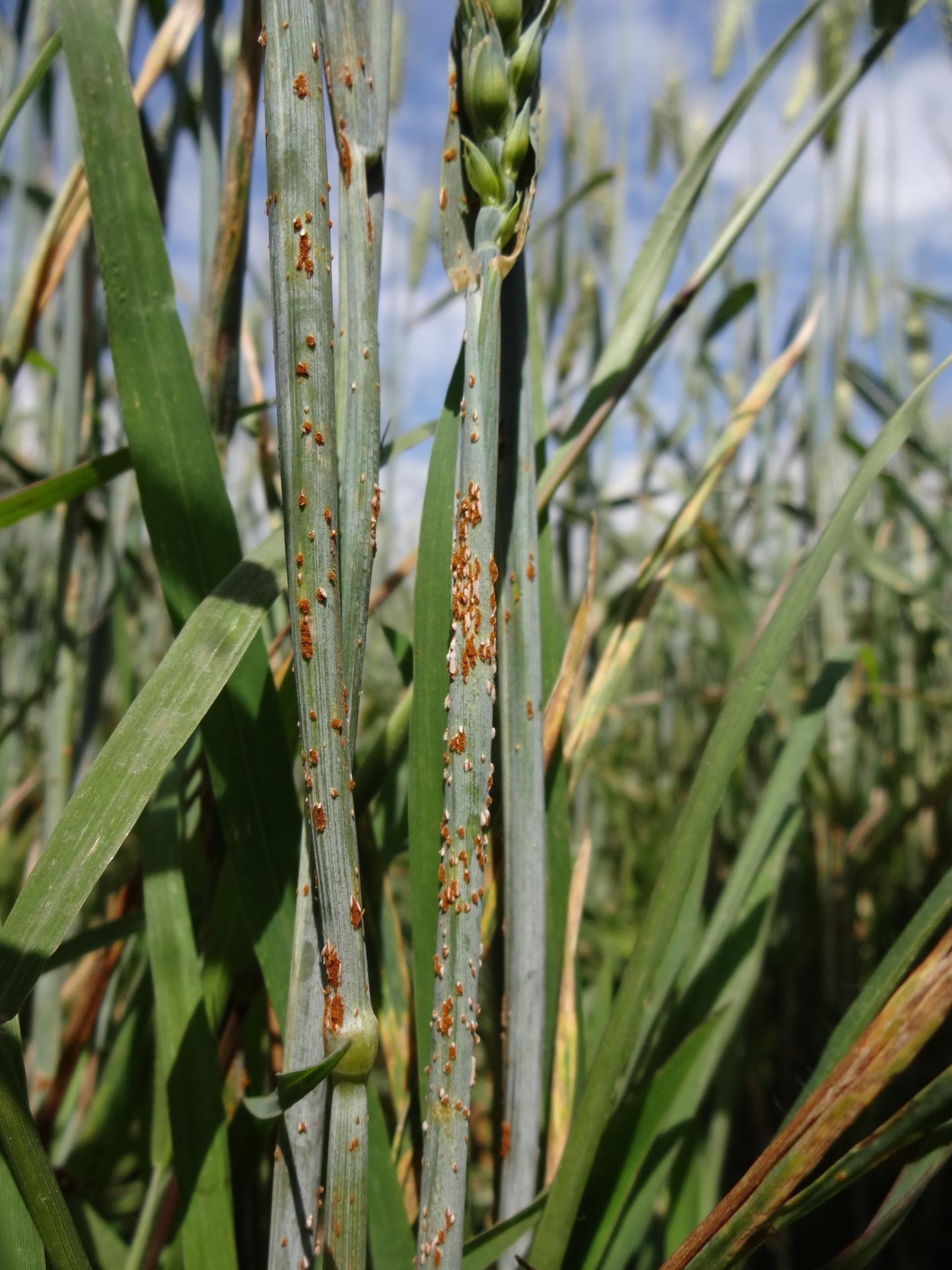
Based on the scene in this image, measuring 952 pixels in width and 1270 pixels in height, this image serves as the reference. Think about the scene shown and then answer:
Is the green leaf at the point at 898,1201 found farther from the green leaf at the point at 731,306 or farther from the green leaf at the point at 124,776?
the green leaf at the point at 731,306

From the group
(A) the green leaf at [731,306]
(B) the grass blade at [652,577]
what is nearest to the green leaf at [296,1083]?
(B) the grass blade at [652,577]

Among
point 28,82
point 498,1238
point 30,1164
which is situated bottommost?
point 498,1238

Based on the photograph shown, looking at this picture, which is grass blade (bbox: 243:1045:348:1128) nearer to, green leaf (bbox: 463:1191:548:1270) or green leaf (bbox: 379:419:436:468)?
green leaf (bbox: 463:1191:548:1270)

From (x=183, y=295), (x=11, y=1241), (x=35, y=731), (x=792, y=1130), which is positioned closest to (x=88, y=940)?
(x=11, y=1241)

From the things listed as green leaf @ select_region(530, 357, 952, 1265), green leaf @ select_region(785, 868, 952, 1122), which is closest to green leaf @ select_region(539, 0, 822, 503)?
green leaf @ select_region(530, 357, 952, 1265)

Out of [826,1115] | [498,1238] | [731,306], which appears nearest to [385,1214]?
[498,1238]

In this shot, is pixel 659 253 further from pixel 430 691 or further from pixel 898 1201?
pixel 898 1201
